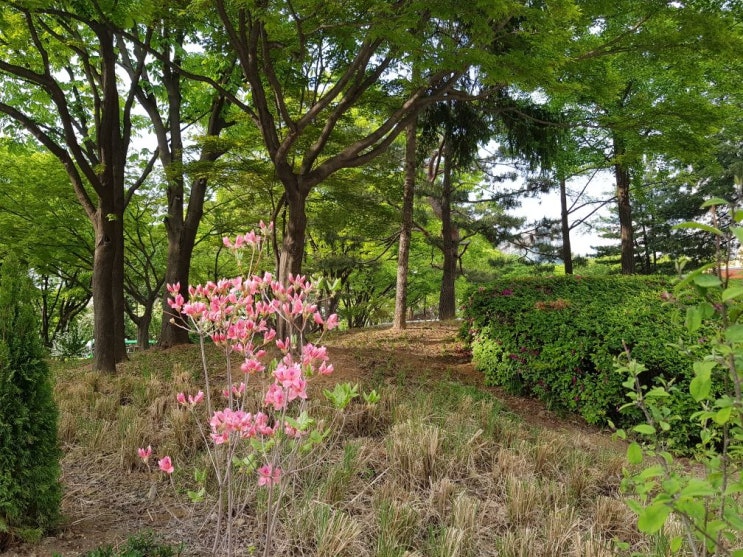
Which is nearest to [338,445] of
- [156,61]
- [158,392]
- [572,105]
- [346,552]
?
[346,552]

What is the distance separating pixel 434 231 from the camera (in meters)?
16.0

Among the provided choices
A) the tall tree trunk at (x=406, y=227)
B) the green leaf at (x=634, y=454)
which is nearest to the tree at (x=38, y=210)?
the tall tree trunk at (x=406, y=227)

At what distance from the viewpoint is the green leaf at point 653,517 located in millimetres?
1067

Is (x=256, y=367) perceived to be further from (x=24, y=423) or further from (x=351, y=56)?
(x=351, y=56)

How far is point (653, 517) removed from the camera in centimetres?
109

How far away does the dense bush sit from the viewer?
5270mm

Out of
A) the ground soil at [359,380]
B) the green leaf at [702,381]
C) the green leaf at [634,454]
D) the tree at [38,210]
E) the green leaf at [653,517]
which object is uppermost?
the tree at [38,210]

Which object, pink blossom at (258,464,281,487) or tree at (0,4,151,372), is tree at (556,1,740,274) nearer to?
pink blossom at (258,464,281,487)

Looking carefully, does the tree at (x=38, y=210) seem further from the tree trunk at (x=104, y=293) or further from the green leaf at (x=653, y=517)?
the green leaf at (x=653, y=517)

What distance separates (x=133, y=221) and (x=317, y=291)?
13.7m

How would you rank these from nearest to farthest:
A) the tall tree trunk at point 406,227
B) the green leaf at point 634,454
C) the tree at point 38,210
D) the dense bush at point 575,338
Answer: the green leaf at point 634,454 < the dense bush at point 575,338 < the tall tree trunk at point 406,227 < the tree at point 38,210

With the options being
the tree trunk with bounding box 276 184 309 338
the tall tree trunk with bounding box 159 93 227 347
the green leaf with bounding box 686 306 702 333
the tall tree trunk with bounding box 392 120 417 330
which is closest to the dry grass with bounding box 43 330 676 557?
the green leaf with bounding box 686 306 702 333

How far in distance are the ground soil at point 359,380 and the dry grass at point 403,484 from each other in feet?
0.17

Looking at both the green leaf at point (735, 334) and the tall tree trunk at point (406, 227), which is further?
the tall tree trunk at point (406, 227)
